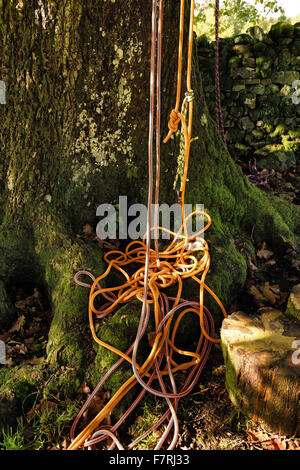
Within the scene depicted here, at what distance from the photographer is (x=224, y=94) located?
644cm

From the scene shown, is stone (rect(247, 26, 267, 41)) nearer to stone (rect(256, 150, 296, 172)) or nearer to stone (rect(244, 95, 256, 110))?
stone (rect(244, 95, 256, 110))

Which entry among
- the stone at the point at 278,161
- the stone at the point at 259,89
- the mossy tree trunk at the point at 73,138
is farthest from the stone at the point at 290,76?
the mossy tree trunk at the point at 73,138

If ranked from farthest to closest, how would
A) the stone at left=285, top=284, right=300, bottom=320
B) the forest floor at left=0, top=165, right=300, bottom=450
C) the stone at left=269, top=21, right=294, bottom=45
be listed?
the stone at left=269, top=21, right=294, bottom=45, the stone at left=285, top=284, right=300, bottom=320, the forest floor at left=0, top=165, right=300, bottom=450

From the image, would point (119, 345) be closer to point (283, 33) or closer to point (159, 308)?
point (159, 308)

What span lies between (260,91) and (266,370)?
586 centimetres

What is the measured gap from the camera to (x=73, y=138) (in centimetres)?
274

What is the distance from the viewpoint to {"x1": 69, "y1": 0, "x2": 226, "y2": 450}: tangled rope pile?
1.83 metres

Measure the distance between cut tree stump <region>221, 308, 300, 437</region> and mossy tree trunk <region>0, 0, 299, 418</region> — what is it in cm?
62

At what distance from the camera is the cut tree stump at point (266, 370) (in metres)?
1.66

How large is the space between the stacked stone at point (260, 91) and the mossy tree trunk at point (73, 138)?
3.73 meters

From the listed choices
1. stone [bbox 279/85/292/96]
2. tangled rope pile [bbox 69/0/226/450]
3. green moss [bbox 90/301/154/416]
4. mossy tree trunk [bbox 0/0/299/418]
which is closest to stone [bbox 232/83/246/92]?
stone [bbox 279/85/292/96]

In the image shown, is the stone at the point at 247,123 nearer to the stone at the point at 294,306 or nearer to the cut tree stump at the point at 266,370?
the stone at the point at 294,306
